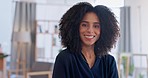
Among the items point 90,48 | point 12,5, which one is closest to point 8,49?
point 12,5

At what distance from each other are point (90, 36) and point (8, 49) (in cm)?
470

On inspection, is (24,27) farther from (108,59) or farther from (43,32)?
(108,59)

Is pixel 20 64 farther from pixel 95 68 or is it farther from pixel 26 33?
pixel 95 68

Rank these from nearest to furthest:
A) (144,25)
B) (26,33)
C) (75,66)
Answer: (75,66), (144,25), (26,33)

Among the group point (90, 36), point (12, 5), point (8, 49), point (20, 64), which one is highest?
point (12, 5)

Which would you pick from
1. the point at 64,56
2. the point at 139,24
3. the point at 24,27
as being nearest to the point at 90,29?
the point at 64,56

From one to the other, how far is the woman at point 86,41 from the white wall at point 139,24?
384 cm

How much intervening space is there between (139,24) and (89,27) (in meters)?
4.02

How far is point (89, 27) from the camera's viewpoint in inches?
37.0

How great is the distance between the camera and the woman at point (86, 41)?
936 millimetres

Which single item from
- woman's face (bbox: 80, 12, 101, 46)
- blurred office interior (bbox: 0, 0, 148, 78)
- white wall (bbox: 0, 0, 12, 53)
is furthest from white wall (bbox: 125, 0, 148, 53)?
woman's face (bbox: 80, 12, 101, 46)

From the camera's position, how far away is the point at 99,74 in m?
0.98

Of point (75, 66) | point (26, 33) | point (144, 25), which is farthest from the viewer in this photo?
point (26, 33)

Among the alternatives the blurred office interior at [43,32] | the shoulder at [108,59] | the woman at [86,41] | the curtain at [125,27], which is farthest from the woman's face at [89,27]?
the curtain at [125,27]
